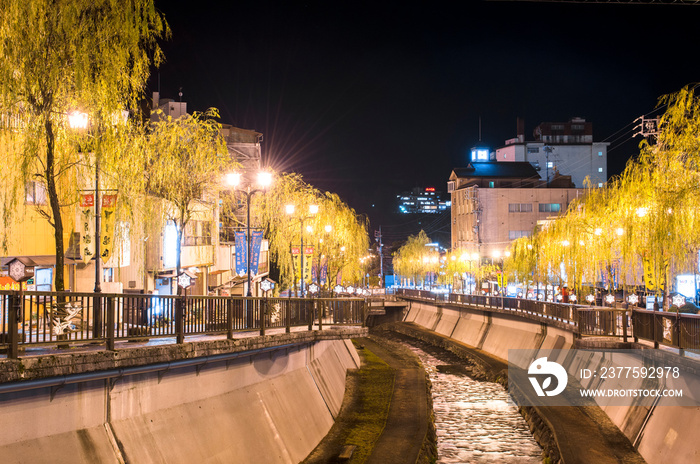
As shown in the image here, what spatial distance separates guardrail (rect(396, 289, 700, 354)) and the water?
13.8 feet

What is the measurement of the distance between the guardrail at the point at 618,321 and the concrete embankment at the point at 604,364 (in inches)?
21.5

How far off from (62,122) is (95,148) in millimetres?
973

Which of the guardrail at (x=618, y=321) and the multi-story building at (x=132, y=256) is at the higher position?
the multi-story building at (x=132, y=256)

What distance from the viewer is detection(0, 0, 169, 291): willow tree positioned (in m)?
11.7

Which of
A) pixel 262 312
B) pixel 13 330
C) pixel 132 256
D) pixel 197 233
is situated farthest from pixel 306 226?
pixel 13 330

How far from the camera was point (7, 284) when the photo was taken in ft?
64.7

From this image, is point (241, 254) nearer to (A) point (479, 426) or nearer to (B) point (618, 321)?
(A) point (479, 426)

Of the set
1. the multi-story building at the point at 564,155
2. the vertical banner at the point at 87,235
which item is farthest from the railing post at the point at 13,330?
the multi-story building at the point at 564,155

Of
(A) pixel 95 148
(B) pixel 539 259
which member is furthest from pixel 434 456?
(B) pixel 539 259

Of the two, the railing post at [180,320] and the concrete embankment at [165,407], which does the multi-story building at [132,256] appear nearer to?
the railing post at [180,320]

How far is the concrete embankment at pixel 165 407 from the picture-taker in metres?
8.62

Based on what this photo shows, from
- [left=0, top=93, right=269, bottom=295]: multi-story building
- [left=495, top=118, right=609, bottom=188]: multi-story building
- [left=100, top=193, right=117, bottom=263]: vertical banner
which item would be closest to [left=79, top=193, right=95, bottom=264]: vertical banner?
[left=0, top=93, right=269, bottom=295]: multi-story building

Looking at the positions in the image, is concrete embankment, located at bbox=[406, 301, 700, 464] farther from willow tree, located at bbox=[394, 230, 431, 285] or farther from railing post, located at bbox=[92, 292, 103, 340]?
willow tree, located at bbox=[394, 230, 431, 285]

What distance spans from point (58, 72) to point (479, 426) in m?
17.5
